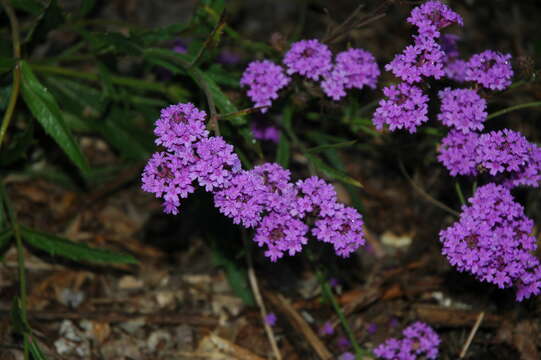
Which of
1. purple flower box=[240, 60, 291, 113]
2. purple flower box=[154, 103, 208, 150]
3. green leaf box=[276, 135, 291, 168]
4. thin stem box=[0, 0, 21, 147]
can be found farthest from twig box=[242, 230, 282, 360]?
thin stem box=[0, 0, 21, 147]

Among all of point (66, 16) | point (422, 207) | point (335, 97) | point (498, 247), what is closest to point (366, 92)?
point (335, 97)

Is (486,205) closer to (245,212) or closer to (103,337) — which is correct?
(245,212)

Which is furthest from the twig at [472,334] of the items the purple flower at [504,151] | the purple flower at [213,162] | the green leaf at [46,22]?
the green leaf at [46,22]

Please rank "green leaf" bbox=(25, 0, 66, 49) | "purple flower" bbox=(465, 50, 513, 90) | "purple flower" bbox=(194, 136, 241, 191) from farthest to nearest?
1. "green leaf" bbox=(25, 0, 66, 49)
2. "purple flower" bbox=(465, 50, 513, 90)
3. "purple flower" bbox=(194, 136, 241, 191)

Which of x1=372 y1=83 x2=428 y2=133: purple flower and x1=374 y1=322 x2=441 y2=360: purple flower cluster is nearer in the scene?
x1=372 y1=83 x2=428 y2=133: purple flower

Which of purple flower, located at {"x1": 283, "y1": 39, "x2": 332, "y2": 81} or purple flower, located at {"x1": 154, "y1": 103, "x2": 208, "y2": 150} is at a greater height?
purple flower, located at {"x1": 283, "y1": 39, "x2": 332, "y2": 81}

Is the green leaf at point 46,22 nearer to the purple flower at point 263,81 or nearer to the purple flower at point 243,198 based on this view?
the purple flower at point 263,81

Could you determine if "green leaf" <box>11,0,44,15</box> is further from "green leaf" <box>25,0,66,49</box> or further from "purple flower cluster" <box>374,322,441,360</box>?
"purple flower cluster" <box>374,322,441,360</box>
